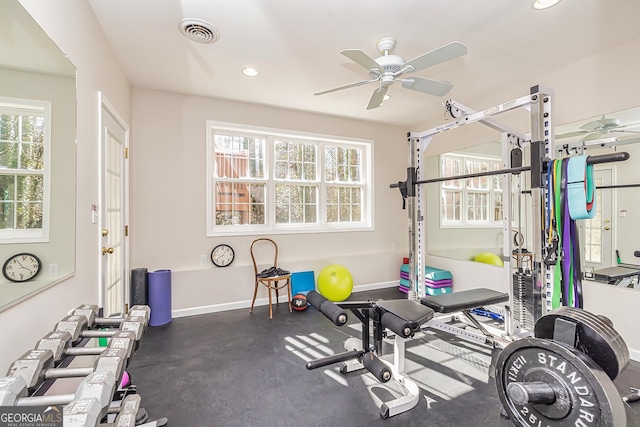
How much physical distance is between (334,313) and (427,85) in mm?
1998

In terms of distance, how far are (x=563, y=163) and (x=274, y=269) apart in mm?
3065

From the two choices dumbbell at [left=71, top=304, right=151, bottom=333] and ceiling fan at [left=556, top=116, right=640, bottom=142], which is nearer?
dumbbell at [left=71, top=304, right=151, bottom=333]

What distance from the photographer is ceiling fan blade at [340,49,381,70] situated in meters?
2.00

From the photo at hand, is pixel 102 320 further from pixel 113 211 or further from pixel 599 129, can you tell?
pixel 599 129

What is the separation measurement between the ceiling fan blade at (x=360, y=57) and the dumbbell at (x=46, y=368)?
202cm

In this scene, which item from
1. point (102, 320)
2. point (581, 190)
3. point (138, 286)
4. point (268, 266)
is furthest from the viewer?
point (268, 266)

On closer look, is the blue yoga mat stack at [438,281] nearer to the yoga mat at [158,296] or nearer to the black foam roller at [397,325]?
the black foam roller at [397,325]

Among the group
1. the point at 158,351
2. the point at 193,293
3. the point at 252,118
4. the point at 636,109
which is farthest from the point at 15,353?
the point at 636,109

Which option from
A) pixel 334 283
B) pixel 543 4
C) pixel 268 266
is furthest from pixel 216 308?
pixel 543 4

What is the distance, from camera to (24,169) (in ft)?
4.02

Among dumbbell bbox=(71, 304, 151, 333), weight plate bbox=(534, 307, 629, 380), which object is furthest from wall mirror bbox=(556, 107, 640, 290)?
dumbbell bbox=(71, 304, 151, 333)

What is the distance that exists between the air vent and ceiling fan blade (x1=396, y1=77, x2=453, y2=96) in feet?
5.10

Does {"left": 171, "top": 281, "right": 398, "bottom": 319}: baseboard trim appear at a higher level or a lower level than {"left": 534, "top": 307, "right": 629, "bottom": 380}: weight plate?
lower

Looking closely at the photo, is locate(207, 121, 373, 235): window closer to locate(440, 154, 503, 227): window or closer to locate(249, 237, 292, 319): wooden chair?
locate(249, 237, 292, 319): wooden chair
